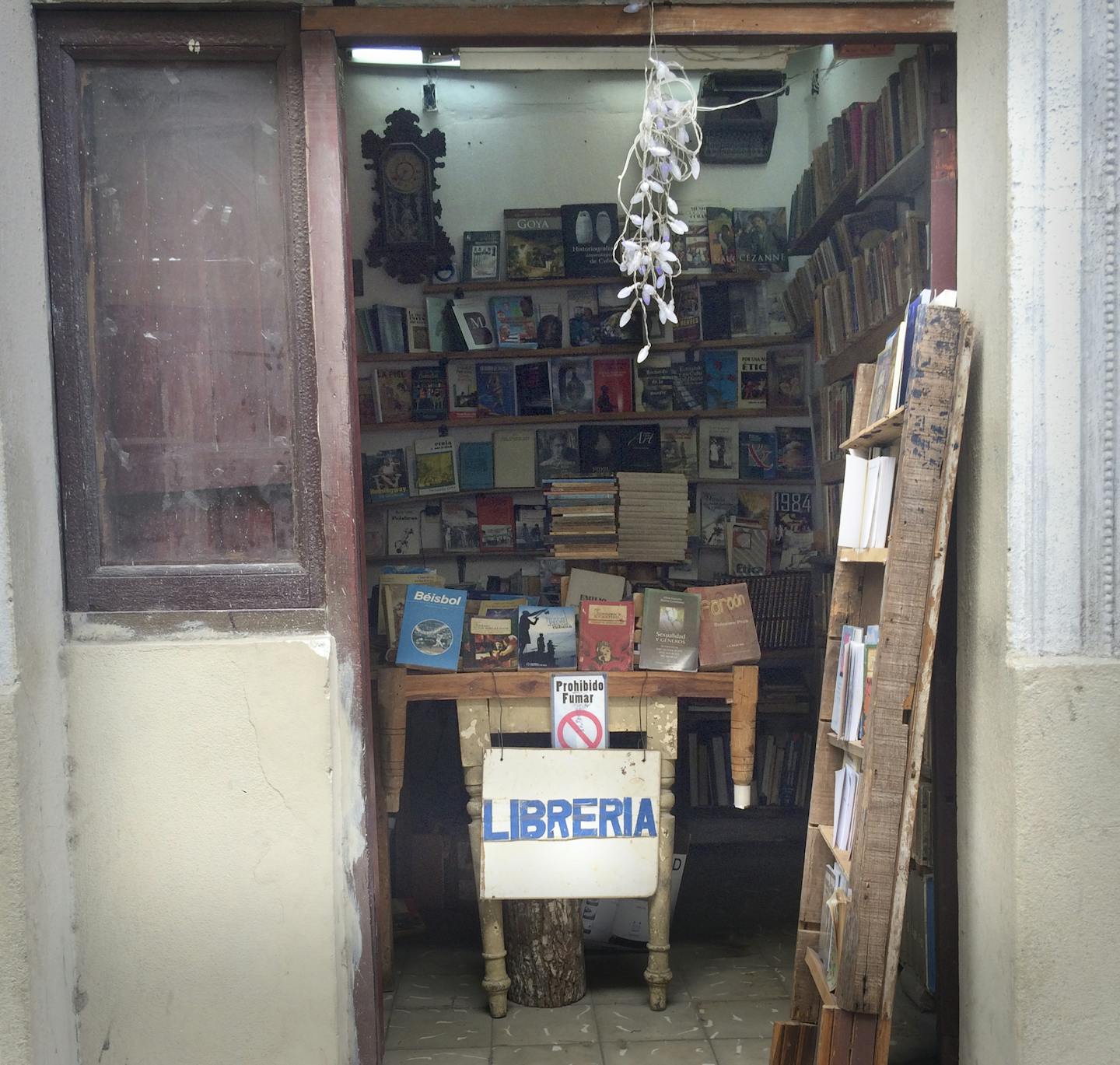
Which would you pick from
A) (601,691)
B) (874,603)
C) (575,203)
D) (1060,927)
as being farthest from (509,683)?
(575,203)

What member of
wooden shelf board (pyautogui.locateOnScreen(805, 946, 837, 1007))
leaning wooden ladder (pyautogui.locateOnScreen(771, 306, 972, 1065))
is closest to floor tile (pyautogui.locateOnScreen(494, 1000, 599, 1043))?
wooden shelf board (pyautogui.locateOnScreen(805, 946, 837, 1007))

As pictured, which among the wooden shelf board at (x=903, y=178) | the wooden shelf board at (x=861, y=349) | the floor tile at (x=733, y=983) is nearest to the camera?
the floor tile at (x=733, y=983)

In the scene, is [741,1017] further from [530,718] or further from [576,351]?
[576,351]

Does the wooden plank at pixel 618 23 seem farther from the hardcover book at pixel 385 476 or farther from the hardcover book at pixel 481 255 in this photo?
the hardcover book at pixel 385 476

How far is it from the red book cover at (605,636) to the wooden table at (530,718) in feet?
0.18

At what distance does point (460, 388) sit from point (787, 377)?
1518mm

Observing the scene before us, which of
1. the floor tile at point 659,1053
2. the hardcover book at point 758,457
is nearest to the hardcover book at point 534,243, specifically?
the hardcover book at point 758,457

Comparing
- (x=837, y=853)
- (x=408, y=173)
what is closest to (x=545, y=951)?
(x=837, y=853)

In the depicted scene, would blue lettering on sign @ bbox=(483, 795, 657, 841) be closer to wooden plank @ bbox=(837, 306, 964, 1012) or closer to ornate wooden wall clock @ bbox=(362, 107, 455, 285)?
wooden plank @ bbox=(837, 306, 964, 1012)

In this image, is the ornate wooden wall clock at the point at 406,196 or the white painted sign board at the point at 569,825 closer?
the white painted sign board at the point at 569,825

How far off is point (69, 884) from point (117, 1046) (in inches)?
14.9

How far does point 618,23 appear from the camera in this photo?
8.06ft

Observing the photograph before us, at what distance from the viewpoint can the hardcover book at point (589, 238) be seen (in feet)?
16.6

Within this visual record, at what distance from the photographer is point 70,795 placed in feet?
7.93
